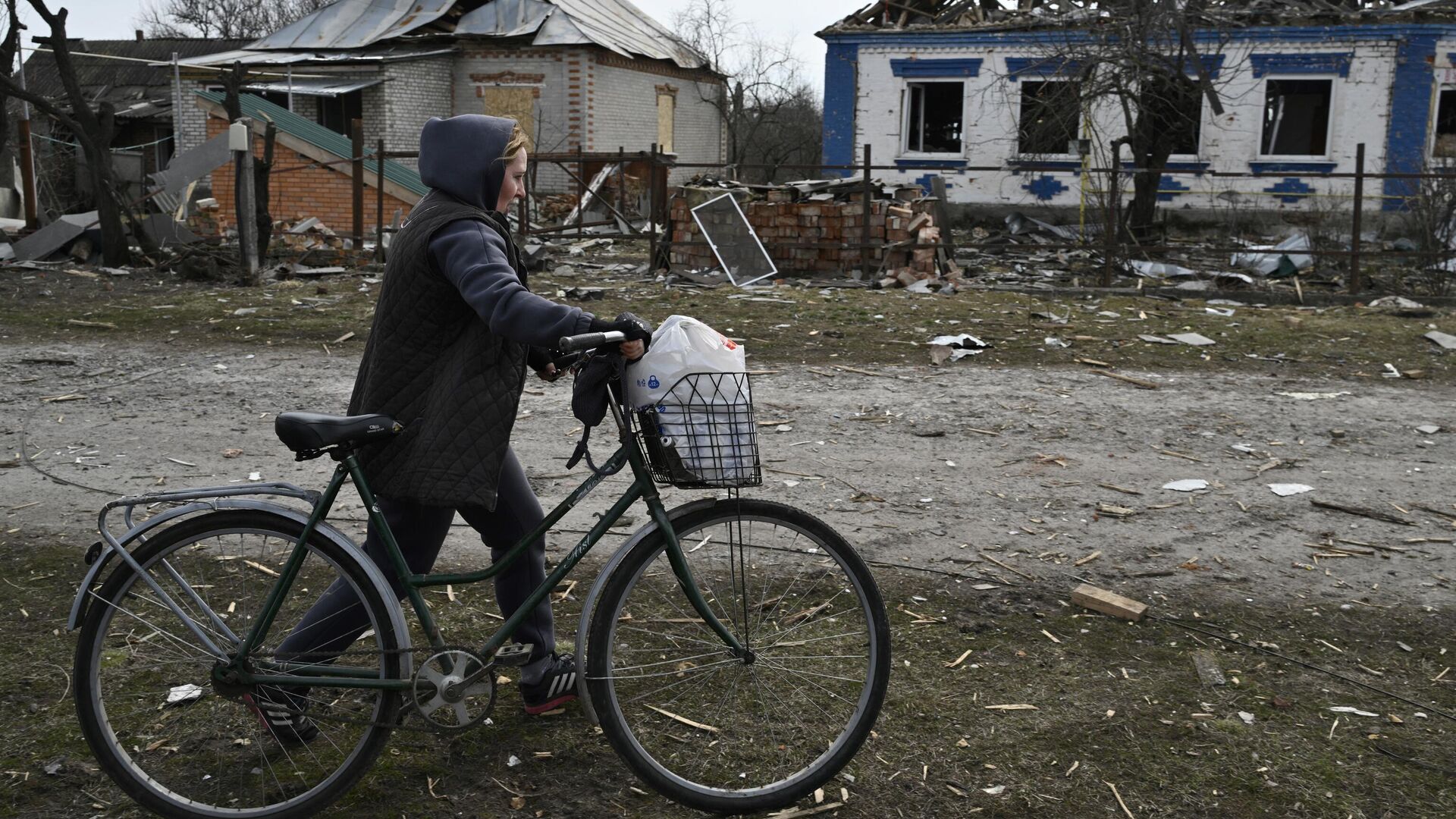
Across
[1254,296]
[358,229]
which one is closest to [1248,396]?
[1254,296]

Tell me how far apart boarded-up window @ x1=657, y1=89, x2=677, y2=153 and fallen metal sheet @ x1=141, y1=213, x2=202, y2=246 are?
16615mm

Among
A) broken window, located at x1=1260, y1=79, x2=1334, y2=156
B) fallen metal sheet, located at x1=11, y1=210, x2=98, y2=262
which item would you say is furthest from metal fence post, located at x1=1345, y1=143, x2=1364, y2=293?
fallen metal sheet, located at x1=11, y1=210, x2=98, y2=262

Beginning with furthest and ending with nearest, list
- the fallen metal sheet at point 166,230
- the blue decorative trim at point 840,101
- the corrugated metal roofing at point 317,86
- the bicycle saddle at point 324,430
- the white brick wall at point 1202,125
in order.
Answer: the corrugated metal roofing at point 317,86
the blue decorative trim at point 840,101
the white brick wall at point 1202,125
the fallen metal sheet at point 166,230
the bicycle saddle at point 324,430

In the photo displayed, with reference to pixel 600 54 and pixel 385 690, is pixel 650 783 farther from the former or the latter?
pixel 600 54

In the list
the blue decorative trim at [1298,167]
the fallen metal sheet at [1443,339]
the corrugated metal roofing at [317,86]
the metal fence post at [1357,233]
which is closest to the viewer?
the fallen metal sheet at [1443,339]

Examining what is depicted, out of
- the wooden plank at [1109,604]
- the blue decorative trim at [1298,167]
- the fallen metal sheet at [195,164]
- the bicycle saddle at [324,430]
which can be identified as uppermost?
the blue decorative trim at [1298,167]

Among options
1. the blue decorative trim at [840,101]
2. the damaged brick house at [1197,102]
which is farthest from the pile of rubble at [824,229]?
the blue decorative trim at [840,101]

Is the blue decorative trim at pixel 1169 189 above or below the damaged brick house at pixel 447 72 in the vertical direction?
below

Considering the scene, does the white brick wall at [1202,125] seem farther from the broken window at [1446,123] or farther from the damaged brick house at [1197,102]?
the broken window at [1446,123]

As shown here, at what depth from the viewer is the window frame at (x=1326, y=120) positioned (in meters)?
21.3

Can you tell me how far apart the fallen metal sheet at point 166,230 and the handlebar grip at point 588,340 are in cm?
1571

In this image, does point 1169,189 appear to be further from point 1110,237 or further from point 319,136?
point 319,136

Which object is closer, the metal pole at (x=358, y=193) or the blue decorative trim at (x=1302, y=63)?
the metal pole at (x=358, y=193)

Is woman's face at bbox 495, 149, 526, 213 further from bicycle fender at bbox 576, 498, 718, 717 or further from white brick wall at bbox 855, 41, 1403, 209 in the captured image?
white brick wall at bbox 855, 41, 1403, 209
